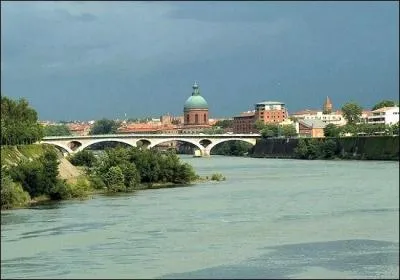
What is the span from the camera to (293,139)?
2677 inches

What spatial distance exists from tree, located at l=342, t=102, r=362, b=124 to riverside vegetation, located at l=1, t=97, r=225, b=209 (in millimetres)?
39871

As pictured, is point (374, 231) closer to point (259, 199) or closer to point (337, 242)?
point (337, 242)

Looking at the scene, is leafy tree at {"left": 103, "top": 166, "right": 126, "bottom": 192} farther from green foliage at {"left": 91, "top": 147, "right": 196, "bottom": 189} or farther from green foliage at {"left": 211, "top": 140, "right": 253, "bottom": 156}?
green foliage at {"left": 211, "top": 140, "right": 253, "bottom": 156}

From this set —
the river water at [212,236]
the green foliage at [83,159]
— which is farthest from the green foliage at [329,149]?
the river water at [212,236]

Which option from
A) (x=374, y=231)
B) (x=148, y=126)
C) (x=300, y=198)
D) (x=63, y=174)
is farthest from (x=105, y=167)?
(x=148, y=126)

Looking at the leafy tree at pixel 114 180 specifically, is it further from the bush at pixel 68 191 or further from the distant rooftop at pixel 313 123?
the distant rooftop at pixel 313 123

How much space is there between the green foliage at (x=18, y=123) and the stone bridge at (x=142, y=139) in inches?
707

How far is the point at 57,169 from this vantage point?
1148 inches

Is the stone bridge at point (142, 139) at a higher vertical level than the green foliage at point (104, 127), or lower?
lower

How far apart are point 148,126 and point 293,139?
159 ft

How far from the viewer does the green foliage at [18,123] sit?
38.1 m

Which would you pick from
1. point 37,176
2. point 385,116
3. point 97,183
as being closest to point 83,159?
point 97,183

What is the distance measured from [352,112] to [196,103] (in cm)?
2976

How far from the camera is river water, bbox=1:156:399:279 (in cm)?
1516
